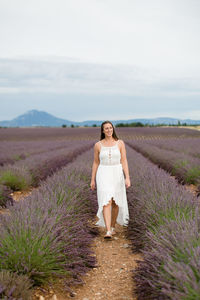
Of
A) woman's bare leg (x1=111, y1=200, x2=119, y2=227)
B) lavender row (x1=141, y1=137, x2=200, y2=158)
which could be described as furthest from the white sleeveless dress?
lavender row (x1=141, y1=137, x2=200, y2=158)

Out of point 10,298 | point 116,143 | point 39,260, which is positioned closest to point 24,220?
point 39,260

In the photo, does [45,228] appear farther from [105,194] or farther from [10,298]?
[105,194]

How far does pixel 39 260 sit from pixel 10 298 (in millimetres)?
497

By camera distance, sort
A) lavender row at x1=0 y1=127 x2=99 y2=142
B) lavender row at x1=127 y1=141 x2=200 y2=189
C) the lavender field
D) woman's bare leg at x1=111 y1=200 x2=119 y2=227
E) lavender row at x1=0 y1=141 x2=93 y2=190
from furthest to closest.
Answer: lavender row at x1=0 y1=127 x2=99 y2=142, lavender row at x1=127 y1=141 x2=200 y2=189, lavender row at x1=0 y1=141 x2=93 y2=190, woman's bare leg at x1=111 y1=200 x2=119 y2=227, the lavender field

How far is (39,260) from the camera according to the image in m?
2.56

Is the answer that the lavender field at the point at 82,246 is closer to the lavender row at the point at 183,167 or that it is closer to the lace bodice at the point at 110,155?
the lace bodice at the point at 110,155

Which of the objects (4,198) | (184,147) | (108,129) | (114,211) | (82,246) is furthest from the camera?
(184,147)

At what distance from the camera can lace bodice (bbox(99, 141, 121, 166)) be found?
3.97m

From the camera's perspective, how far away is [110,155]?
156 inches

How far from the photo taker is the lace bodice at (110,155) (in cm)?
397

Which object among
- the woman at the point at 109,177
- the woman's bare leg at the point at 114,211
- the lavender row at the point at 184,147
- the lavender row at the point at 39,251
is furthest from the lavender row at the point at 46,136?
the lavender row at the point at 39,251

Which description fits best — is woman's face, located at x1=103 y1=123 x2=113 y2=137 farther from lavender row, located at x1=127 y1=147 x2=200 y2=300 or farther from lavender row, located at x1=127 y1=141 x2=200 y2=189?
lavender row, located at x1=127 y1=141 x2=200 y2=189

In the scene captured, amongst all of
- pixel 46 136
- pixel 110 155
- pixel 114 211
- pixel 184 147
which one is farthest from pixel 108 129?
pixel 46 136

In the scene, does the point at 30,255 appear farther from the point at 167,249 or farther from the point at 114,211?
the point at 114,211
